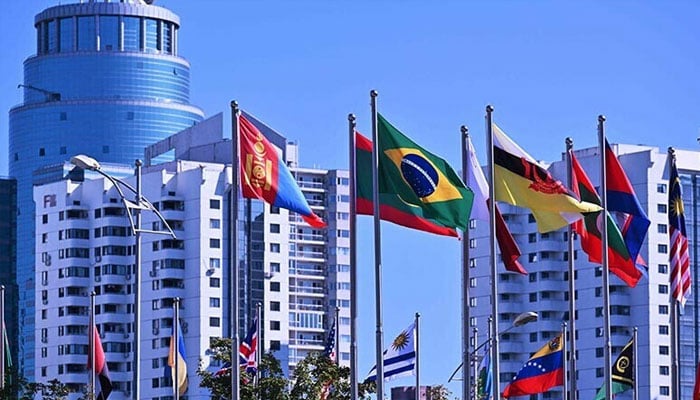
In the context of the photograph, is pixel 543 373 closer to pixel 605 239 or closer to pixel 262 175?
pixel 605 239

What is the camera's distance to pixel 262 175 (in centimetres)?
5306

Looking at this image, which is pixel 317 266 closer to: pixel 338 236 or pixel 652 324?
pixel 338 236

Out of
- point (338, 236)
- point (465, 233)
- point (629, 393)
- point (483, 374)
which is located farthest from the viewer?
point (338, 236)

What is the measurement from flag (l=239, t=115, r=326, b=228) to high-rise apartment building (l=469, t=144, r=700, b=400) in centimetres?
11140

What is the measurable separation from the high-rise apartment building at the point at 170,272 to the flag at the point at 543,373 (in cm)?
8697

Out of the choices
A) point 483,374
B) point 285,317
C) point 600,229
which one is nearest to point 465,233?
point 600,229

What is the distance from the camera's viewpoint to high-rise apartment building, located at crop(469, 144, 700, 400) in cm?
16788

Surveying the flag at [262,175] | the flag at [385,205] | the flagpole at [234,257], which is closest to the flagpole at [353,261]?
the flag at [385,205]

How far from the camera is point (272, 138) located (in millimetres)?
184875

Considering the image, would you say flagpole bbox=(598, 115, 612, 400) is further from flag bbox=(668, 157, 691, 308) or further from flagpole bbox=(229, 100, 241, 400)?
flagpole bbox=(229, 100, 241, 400)

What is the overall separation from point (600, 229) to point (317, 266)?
131766 mm

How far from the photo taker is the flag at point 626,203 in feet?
200

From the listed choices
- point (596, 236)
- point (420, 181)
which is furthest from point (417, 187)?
point (596, 236)

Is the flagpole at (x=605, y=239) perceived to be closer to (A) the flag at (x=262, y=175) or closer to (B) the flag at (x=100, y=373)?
(A) the flag at (x=262, y=175)
